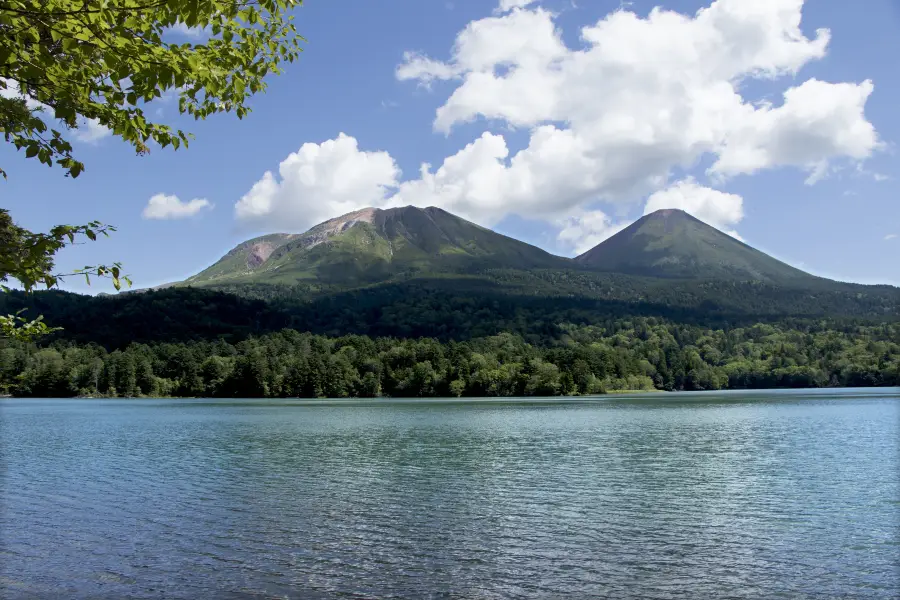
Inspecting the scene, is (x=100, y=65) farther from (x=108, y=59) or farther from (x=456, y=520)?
(x=456, y=520)

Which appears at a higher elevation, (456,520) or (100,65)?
(100,65)

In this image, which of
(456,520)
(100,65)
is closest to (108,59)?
(100,65)

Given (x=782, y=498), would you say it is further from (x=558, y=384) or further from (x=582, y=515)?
(x=558, y=384)

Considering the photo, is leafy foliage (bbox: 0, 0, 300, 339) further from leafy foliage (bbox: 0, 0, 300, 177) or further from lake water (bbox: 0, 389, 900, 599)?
lake water (bbox: 0, 389, 900, 599)

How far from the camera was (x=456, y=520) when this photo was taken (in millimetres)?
28938

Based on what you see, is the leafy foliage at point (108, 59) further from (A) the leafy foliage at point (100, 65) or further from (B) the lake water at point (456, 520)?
(B) the lake water at point (456, 520)

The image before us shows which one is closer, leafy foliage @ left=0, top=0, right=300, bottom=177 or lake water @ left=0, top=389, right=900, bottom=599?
leafy foliage @ left=0, top=0, right=300, bottom=177

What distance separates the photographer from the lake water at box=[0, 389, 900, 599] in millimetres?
20516

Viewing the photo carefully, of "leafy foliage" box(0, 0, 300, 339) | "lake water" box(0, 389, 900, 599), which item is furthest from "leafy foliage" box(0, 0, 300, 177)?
"lake water" box(0, 389, 900, 599)

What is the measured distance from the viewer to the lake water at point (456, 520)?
2052 centimetres

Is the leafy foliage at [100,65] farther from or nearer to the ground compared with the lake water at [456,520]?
farther from the ground

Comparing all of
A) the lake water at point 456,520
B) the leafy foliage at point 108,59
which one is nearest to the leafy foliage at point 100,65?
the leafy foliage at point 108,59

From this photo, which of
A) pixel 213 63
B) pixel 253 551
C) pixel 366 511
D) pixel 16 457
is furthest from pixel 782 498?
pixel 16 457

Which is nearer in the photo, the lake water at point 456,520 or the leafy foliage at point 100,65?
the leafy foliage at point 100,65
